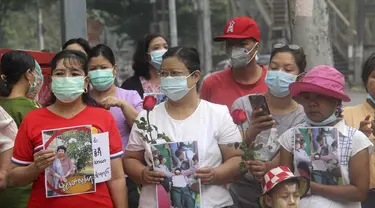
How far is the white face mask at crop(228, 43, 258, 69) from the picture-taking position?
4977 mm

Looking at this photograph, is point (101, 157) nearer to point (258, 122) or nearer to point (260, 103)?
point (258, 122)

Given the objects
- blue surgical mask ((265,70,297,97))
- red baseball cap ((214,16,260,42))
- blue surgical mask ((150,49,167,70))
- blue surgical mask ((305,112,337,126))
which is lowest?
blue surgical mask ((305,112,337,126))

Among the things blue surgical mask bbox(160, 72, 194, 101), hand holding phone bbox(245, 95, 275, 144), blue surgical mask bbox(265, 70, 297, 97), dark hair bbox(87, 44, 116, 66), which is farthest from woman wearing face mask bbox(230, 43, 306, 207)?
dark hair bbox(87, 44, 116, 66)

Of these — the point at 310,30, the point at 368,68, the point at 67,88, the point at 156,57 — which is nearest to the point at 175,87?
the point at 67,88

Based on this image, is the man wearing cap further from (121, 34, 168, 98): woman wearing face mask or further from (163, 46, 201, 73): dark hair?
(163, 46, 201, 73): dark hair

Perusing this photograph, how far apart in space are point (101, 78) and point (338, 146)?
185cm

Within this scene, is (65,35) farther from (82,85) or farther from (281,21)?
(281,21)

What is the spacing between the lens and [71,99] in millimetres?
3785

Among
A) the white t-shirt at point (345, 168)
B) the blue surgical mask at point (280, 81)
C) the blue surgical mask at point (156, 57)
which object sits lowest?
the white t-shirt at point (345, 168)

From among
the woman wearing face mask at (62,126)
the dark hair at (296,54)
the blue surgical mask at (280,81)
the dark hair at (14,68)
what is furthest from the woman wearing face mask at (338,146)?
the dark hair at (14,68)

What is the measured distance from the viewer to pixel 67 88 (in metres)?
3.78

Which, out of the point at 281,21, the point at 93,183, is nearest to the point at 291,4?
the point at 93,183

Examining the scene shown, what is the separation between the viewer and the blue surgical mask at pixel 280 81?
4312 mm

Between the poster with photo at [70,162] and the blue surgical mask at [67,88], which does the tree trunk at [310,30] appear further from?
the poster with photo at [70,162]
